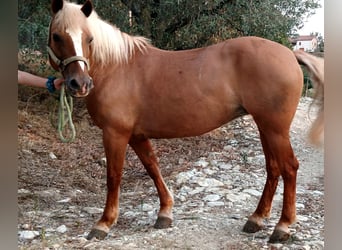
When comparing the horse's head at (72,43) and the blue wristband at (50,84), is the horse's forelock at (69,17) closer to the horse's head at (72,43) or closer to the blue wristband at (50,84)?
the horse's head at (72,43)

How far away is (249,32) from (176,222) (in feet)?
1.97

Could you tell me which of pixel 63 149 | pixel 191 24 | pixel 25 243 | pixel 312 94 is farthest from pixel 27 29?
pixel 312 94

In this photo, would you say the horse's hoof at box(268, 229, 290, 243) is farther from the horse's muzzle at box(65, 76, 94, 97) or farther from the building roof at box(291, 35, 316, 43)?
the horse's muzzle at box(65, 76, 94, 97)

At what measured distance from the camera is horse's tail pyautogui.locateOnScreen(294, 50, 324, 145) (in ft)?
3.67

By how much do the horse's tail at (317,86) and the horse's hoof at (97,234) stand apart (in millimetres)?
625

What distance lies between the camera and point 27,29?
1181 mm

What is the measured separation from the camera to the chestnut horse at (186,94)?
1.13 m

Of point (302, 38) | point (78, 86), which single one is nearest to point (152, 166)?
point (78, 86)

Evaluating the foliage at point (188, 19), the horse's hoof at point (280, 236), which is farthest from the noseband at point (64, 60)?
the horse's hoof at point (280, 236)

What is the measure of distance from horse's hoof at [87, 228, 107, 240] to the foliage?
53cm

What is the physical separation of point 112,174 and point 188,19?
1.66 ft

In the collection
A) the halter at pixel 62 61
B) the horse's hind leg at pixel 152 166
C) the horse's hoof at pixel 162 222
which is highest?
the halter at pixel 62 61

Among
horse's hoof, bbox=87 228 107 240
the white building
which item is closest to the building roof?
the white building
